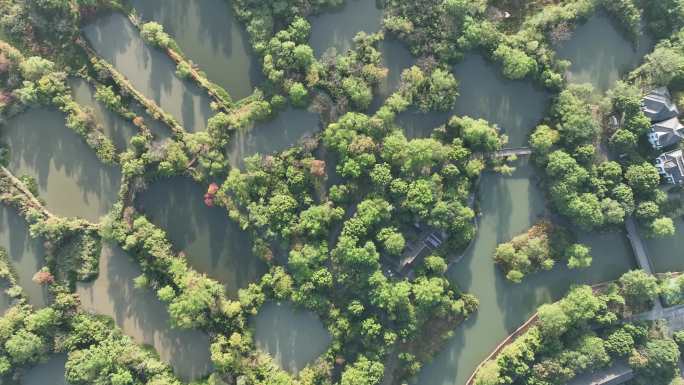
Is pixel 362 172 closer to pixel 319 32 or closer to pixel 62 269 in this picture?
pixel 319 32

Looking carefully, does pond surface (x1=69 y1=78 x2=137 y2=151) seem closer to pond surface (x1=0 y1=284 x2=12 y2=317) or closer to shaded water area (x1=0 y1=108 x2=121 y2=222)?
shaded water area (x1=0 y1=108 x2=121 y2=222)

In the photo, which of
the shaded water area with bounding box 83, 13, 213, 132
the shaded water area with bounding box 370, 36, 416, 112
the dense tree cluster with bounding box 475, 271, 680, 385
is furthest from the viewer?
the shaded water area with bounding box 370, 36, 416, 112

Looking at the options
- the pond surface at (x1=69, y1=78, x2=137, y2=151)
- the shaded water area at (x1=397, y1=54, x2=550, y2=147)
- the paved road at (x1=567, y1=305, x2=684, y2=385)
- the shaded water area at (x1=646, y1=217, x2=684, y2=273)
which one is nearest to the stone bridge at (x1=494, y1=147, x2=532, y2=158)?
the shaded water area at (x1=397, y1=54, x2=550, y2=147)

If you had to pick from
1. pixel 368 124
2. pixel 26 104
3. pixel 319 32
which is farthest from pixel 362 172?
pixel 26 104

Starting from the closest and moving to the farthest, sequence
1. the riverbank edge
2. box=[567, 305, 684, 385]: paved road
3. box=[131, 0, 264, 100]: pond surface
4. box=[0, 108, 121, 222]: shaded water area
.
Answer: box=[567, 305, 684, 385]: paved road, box=[0, 108, 121, 222]: shaded water area, the riverbank edge, box=[131, 0, 264, 100]: pond surface

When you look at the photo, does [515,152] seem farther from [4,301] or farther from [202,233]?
[4,301]
